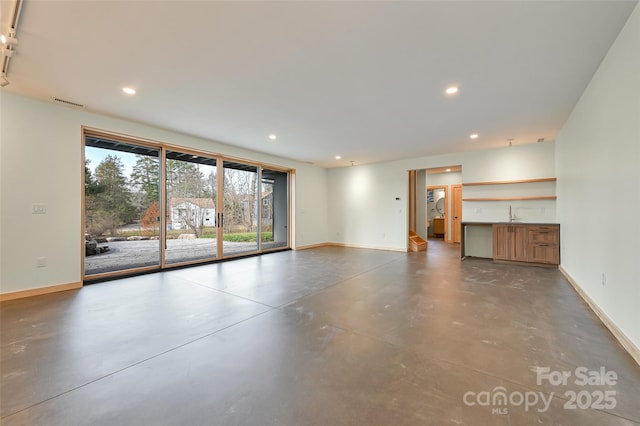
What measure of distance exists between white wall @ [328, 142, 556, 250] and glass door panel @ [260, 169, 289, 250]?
72.5 inches

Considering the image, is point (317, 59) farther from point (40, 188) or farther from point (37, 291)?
point (37, 291)

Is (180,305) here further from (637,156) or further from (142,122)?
(637,156)

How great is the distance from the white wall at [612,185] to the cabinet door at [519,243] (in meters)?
1.68

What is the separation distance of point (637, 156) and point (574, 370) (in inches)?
66.6

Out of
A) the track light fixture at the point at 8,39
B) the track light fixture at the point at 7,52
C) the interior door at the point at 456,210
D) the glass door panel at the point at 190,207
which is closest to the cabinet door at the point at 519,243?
the interior door at the point at 456,210

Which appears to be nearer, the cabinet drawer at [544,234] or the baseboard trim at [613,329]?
the baseboard trim at [613,329]

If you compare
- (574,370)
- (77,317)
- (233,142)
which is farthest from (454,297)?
(233,142)

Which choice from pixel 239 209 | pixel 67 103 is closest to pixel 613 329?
pixel 239 209

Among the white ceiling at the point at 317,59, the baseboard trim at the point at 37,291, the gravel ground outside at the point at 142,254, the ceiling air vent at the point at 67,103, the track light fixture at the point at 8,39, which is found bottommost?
the baseboard trim at the point at 37,291

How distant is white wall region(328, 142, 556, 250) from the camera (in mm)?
5809

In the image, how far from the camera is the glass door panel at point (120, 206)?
4.32m

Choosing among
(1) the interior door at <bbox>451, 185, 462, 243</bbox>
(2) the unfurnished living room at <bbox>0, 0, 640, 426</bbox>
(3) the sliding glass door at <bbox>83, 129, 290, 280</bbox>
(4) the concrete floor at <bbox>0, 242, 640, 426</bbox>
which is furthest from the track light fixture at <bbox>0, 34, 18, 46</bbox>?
(1) the interior door at <bbox>451, 185, 462, 243</bbox>

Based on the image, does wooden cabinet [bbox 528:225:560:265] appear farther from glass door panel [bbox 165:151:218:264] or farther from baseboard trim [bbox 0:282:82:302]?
baseboard trim [bbox 0:282:82:302]

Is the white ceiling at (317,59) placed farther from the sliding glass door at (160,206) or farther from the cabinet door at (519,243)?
the cabinet door at (519,243)
